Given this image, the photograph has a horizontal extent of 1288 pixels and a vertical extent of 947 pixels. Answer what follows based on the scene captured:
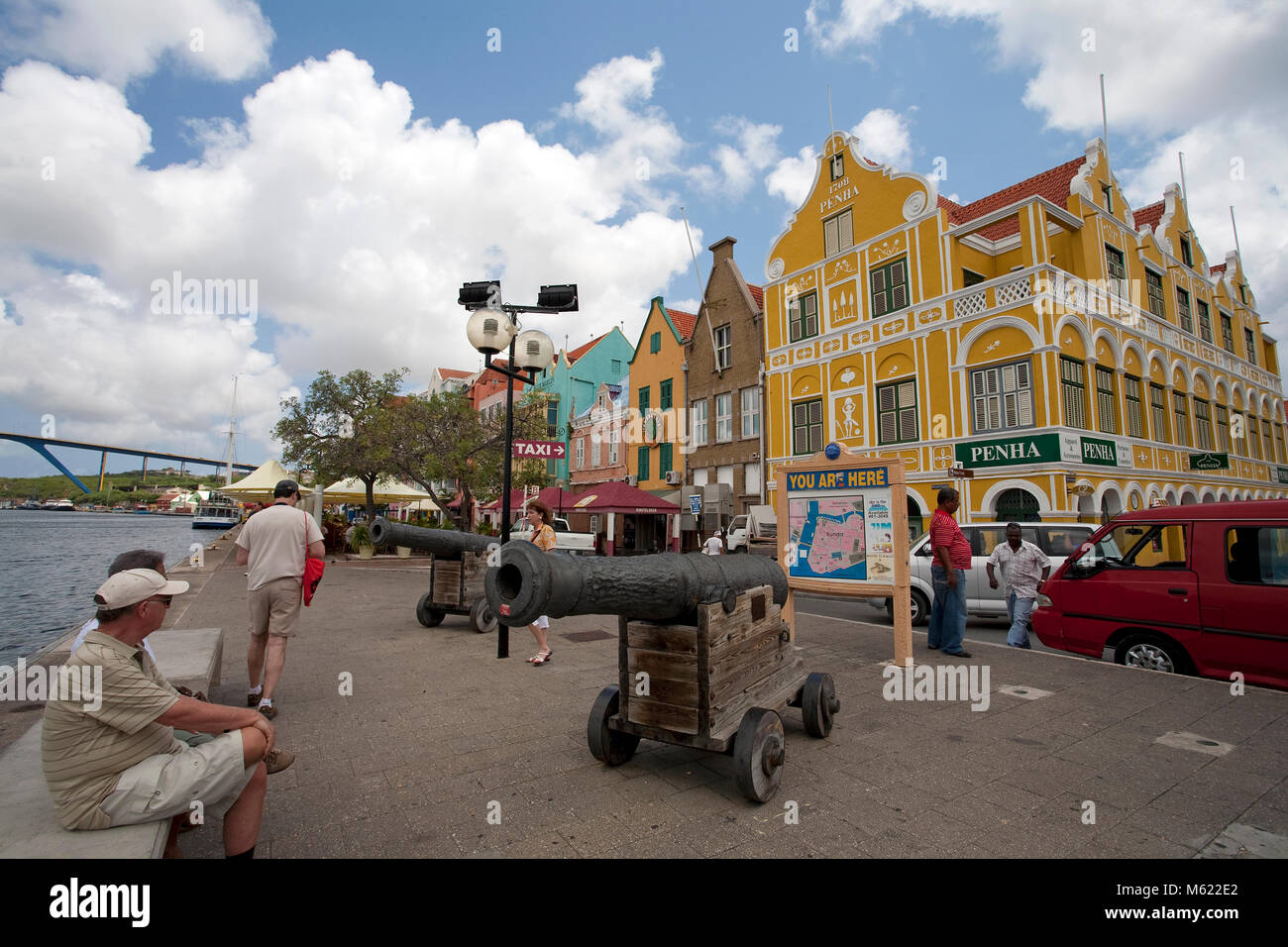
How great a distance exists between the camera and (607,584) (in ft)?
10.0

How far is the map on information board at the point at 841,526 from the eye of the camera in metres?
6.36

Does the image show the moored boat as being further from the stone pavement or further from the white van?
the stone pavement

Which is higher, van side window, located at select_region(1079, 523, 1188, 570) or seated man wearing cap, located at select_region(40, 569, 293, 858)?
van side window, located at select_region(1079, 523, 1188, 570)

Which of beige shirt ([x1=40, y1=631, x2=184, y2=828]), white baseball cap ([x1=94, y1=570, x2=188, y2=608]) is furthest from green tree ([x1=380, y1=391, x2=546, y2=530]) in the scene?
beige shirt ([x1=40, y1=631, x2=184, y2=828])

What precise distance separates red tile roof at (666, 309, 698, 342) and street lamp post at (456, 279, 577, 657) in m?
23.3

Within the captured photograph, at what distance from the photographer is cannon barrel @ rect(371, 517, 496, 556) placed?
709 cm

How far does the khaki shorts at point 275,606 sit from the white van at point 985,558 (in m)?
8.89

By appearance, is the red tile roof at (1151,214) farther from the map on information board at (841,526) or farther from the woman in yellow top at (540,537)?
the woman in yellow top at (540,537)

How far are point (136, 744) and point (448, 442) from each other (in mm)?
18343

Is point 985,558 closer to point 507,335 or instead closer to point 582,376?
point 507,335

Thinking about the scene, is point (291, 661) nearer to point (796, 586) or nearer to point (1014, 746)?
point (796, 586)

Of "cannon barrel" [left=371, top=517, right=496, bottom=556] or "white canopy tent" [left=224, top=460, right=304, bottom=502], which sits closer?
"cannon barrel" [left=371, top=517, right=496, bottom=556]
